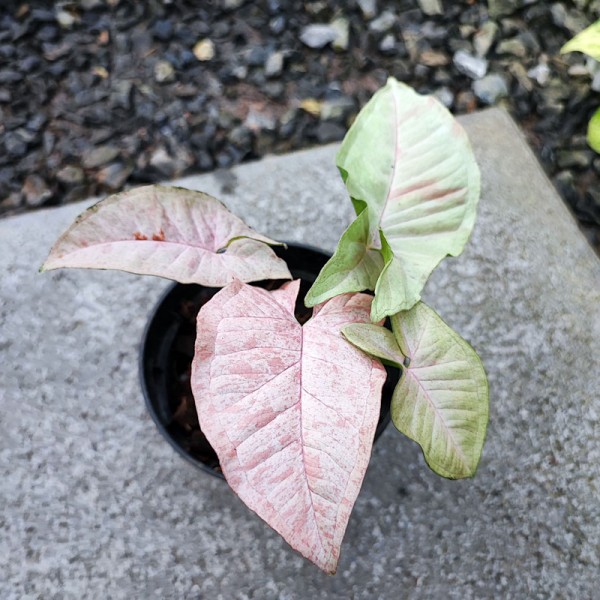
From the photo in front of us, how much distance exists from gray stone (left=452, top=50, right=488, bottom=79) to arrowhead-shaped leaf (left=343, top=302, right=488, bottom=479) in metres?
0.96

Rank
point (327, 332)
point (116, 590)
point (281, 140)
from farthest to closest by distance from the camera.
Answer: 1. point (281, 140)
2. point (116, 590)
3. point (327, 332)

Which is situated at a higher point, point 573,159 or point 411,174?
point 411,174

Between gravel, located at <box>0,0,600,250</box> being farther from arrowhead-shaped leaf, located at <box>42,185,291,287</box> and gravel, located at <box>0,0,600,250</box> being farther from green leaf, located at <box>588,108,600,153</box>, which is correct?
arrowhead-shaped leaf, located at <box>42,185,291,287</box>

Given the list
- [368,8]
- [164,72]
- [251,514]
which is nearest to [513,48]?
[368,8]

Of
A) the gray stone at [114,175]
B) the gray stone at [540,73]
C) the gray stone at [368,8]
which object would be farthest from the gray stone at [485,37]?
the gray stone at [114,175]

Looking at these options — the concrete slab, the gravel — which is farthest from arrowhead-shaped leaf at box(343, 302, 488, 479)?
the gravel

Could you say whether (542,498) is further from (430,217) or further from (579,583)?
(430,217)

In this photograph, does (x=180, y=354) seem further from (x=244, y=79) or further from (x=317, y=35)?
(x=317, y=35)

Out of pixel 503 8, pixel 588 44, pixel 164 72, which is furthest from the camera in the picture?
pixel 503 8

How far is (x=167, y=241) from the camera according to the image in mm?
718

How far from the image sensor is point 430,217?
739mm

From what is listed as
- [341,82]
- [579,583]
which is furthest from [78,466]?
[341,82]

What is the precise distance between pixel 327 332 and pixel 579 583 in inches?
24.8

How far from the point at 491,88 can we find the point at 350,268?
92 cm
